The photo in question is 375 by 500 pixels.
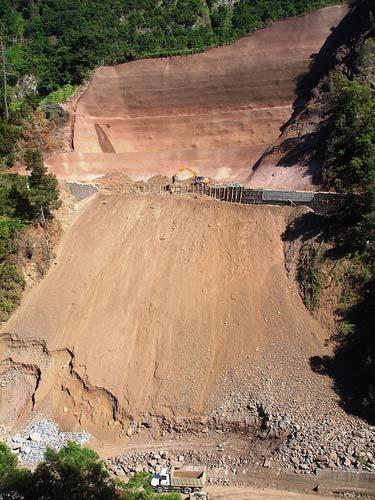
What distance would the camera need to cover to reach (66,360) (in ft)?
77.2

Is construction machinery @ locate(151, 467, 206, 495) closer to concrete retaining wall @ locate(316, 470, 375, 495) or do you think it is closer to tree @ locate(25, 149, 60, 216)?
concrete retaining wall @ locate(316, 470, 375, 495)

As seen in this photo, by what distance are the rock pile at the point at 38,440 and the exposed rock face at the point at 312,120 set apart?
50.5 ft

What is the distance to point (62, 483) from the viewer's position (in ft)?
43.4

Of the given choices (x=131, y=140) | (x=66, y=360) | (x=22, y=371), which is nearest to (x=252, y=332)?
(x=66, y=360)

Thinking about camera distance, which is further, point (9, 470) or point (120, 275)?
point (120, 275)

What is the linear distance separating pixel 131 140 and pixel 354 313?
20740 millimetres

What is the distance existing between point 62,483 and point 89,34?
112 feet

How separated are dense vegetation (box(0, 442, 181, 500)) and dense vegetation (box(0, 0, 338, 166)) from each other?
24646 mm

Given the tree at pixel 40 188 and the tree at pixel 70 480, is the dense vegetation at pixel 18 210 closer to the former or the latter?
the tree at pixel 40 188

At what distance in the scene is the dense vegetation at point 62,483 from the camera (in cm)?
1305

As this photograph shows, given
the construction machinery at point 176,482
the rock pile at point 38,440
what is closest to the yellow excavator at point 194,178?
the rock pile at point 38,440

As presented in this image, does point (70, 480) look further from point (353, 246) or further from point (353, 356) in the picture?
point (353, 246)

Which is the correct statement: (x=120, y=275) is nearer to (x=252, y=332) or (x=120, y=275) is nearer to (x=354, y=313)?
(x=252, y=332)

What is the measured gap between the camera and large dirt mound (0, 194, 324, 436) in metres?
21.8
